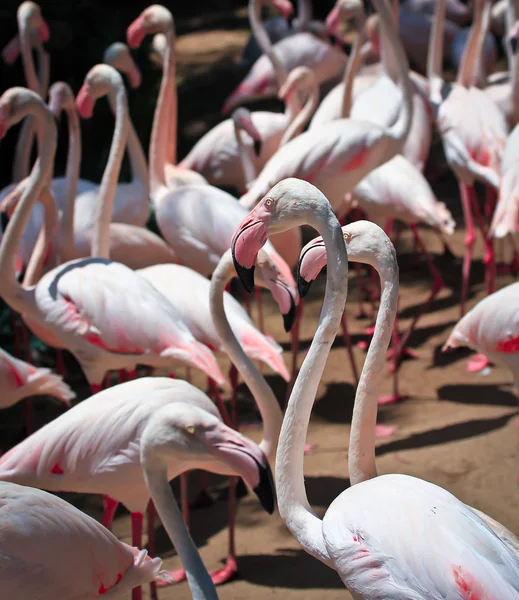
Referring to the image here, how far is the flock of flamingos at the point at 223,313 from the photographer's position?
101 inches

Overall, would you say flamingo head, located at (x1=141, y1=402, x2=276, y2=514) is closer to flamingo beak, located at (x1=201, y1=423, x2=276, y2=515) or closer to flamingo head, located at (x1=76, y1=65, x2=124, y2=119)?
flamingo beak, located at (x1=201, y1=423, x2=276, y2=515)

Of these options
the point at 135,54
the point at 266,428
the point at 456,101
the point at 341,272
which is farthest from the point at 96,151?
the point at 341,272

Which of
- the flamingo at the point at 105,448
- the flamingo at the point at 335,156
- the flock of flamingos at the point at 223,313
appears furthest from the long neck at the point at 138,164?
the flamingo at the point at 105,448

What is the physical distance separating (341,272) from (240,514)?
82.1 inches

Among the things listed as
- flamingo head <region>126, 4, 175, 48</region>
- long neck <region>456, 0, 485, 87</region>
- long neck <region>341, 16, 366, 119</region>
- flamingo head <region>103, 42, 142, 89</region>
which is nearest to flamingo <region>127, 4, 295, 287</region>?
flamingo head <region>126, 4, 175, 48</region>

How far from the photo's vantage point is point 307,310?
689 cm

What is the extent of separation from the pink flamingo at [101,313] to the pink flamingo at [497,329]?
46.4 inches

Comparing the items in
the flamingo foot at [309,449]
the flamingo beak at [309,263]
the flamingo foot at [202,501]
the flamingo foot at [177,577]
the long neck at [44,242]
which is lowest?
the flamingo foot at [309,449]

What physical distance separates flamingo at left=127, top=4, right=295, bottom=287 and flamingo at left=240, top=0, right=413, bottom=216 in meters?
0.27

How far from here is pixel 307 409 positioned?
9.21ft

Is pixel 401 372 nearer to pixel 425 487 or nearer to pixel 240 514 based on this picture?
pixel 240 514

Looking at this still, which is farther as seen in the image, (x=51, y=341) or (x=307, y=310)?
(x=307, y=310)

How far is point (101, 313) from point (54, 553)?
163cm

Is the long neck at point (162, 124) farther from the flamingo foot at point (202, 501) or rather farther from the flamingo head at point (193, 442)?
the flamingo head at point (193, 442)
